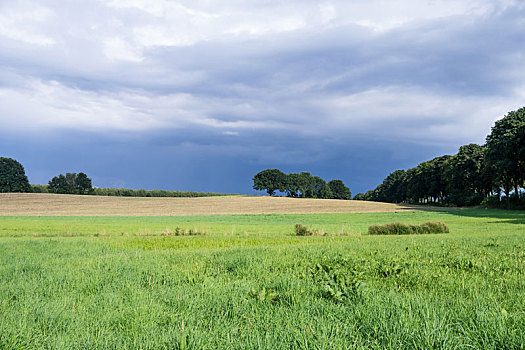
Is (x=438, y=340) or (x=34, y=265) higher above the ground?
(x=438, y=340)

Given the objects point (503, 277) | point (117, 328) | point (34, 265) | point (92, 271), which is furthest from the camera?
point (34, 265)

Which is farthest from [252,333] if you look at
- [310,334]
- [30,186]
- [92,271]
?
[30,186]

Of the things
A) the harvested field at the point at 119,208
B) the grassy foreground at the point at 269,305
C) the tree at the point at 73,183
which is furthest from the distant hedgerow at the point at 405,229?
the tree at the point at 73,183

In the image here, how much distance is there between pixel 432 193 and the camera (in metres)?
109

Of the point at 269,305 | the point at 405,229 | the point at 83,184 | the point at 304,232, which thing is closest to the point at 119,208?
the point at 83,184

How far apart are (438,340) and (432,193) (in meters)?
119

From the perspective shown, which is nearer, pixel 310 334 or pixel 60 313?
pixel 310 334

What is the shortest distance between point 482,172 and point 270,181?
95.8 metres

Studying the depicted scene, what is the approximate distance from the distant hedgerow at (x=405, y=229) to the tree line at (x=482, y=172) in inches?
1642

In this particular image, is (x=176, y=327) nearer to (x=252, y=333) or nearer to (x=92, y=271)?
(x=252, y=333)

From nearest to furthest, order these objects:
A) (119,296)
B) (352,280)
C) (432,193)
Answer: (119,296) → (352,280) → (432,193)

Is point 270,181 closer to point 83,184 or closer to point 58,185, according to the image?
point 83,184

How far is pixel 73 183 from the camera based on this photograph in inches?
4577

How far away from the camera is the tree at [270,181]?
521 ft
